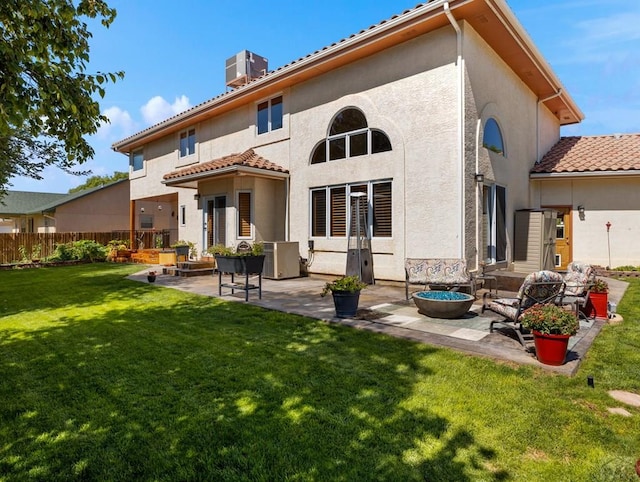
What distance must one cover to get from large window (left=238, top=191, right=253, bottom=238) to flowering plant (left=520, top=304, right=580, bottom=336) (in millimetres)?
9817

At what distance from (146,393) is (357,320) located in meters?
3.68

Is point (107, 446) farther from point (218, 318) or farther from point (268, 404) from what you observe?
point (218, 318)

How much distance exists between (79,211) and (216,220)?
67.4ft

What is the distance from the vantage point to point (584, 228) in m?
13.8

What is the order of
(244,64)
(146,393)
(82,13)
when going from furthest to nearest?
(244,64) < (82,13) < (146,393)

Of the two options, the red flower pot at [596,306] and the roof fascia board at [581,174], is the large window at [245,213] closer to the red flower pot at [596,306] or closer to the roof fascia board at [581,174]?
the red flower pot at [596,306]

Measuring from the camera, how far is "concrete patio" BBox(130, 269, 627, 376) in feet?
16.2

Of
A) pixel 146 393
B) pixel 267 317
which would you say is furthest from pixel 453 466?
pixel 267 317

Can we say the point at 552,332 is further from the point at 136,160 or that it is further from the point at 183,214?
the point at 136,160

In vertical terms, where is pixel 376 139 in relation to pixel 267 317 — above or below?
above

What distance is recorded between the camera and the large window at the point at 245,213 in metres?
13.0

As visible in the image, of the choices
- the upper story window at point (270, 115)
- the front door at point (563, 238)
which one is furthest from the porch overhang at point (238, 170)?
the front door at point (563, 238)

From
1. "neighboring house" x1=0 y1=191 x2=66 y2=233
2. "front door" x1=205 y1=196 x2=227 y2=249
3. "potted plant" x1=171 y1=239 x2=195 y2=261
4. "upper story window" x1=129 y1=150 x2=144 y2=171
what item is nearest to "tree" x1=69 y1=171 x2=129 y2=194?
"neighboring house" x1=0 y1=191 x2=66 y2=233

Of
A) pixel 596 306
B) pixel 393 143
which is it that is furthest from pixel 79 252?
pixel 596 306
